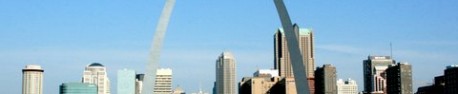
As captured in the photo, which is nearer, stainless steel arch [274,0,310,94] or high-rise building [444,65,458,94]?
stainless steel arch [274,0,310,94]

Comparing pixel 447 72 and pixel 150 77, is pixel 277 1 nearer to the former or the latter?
pixel 150 77

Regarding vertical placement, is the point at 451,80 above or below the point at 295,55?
below

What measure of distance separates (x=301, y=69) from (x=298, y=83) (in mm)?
727

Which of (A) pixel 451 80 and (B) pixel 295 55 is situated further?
(A) pixel 451 80

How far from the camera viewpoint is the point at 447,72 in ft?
552

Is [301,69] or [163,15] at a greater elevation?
[163,15]

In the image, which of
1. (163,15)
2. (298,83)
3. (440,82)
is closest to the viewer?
(298,83)

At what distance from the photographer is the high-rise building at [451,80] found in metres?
164

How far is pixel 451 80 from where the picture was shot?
167250 millimetres

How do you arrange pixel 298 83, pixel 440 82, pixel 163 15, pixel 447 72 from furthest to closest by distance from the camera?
pixel 440 82
pixel 447 72
pixel 163 15
pixel 298 83

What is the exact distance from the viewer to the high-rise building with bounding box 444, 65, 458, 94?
163750 mm

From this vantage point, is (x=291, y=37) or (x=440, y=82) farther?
(x=440, y=82)

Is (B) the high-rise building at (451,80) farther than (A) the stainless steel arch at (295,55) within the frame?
Yes

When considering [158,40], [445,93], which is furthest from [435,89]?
[158,40]
